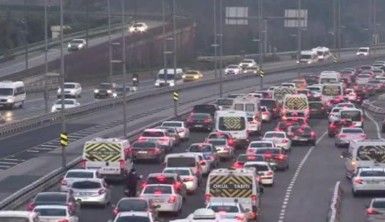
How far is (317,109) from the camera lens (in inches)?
3752

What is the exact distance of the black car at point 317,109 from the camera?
94.7 meters

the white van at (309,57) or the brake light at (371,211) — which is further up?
the brake light at (371,211)

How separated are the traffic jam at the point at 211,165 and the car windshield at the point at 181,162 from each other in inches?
1.4

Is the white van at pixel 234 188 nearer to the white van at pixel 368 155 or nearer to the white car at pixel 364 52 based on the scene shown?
the white van at pixel 368 155

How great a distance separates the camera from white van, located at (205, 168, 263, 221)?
47.9 m

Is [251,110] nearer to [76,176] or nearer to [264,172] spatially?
[264,172]

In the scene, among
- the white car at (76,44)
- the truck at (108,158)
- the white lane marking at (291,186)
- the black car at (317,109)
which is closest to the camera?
the white lane marking at (291,186)

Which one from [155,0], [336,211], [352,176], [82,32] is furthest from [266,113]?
[155,0]

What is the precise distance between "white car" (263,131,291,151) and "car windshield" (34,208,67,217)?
27123mm

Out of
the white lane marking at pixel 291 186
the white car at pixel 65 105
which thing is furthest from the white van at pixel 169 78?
A: the white lane marking at pixel 291 186

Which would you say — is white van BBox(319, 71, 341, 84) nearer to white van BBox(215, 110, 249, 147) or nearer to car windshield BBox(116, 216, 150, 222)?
white van BBox(215, 110, 249, 147)

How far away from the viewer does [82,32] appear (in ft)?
533

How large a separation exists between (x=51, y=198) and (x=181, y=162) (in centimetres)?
1255

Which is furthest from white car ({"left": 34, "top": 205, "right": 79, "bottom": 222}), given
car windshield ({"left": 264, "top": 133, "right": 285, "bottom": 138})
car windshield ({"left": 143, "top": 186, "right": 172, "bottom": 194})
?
car windshield ({"left": 264, "top": 133, "right": 285, "bottom": 138})
